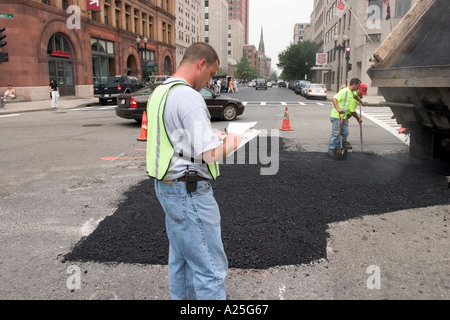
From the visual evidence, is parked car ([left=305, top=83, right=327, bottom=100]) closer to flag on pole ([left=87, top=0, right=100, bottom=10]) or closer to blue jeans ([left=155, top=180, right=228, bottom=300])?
flag on pole ([left=87, top=0, right=100, bottom=10])

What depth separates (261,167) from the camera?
7312 millimetres

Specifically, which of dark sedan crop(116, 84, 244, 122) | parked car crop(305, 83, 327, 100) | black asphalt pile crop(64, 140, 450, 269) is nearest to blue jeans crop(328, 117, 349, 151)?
black asphalt pile crop(64, 140, 450, 269)

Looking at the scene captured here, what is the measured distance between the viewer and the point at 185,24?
82.1 m

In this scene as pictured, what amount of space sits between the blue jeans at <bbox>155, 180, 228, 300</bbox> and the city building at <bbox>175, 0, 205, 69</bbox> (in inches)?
2905

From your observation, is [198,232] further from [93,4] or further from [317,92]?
[93,4]

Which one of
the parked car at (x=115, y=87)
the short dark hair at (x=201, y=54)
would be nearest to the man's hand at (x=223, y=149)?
the short dark hair at (x=201, y=54)

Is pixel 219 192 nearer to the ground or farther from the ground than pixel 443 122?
nearer to the ground

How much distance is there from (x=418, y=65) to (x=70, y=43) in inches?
1267

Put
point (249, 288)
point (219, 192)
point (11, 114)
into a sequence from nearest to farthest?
point (249, 288), point (219, 192), point (11, 114)

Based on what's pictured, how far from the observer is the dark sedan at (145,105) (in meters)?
13.5

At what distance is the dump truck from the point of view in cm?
575

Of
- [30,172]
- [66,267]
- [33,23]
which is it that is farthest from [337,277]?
[33,23]

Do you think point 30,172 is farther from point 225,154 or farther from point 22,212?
point 225,154
